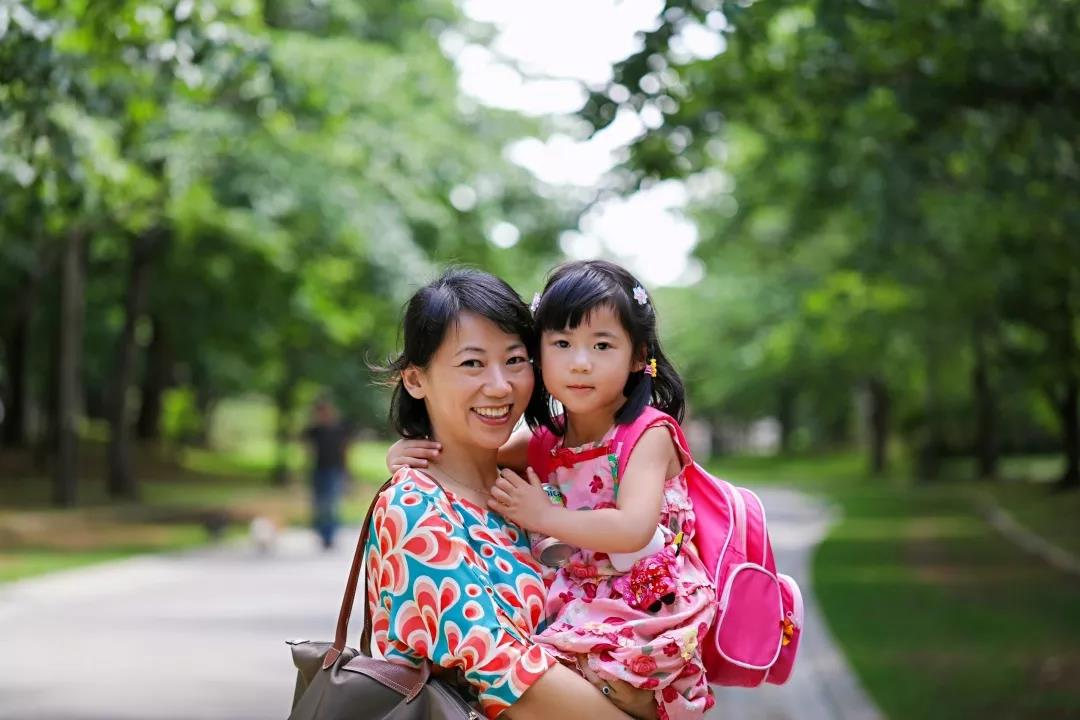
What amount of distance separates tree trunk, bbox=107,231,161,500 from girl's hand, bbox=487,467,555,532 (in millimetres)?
27538

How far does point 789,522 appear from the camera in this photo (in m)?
32.2

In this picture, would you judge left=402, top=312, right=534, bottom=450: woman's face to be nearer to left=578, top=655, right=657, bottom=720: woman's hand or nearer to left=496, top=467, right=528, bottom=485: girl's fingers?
left=496, top=467, right=528, bottom=485: girl's fingers

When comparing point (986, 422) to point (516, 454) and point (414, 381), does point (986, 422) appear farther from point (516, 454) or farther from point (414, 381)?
point (414, 381)

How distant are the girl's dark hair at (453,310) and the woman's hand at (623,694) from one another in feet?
1.91

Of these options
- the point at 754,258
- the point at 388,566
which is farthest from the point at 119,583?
the point at 754,258

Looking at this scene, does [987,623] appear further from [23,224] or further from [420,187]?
[420,187]

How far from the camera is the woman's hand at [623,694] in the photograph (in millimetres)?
3150

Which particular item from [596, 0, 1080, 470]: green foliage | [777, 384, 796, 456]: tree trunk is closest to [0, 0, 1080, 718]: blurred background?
[596, 0, 1080, 470]: green foliage

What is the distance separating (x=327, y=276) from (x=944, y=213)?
13.8 metres

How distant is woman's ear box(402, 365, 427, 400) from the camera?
338 centimetres

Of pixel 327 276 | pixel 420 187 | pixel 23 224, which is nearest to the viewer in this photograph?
pixel 23 224

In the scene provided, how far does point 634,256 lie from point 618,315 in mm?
50943

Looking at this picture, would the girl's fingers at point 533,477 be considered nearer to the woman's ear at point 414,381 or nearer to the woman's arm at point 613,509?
the woman's arm at point 613,509

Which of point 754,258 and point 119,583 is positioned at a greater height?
point 754,258
